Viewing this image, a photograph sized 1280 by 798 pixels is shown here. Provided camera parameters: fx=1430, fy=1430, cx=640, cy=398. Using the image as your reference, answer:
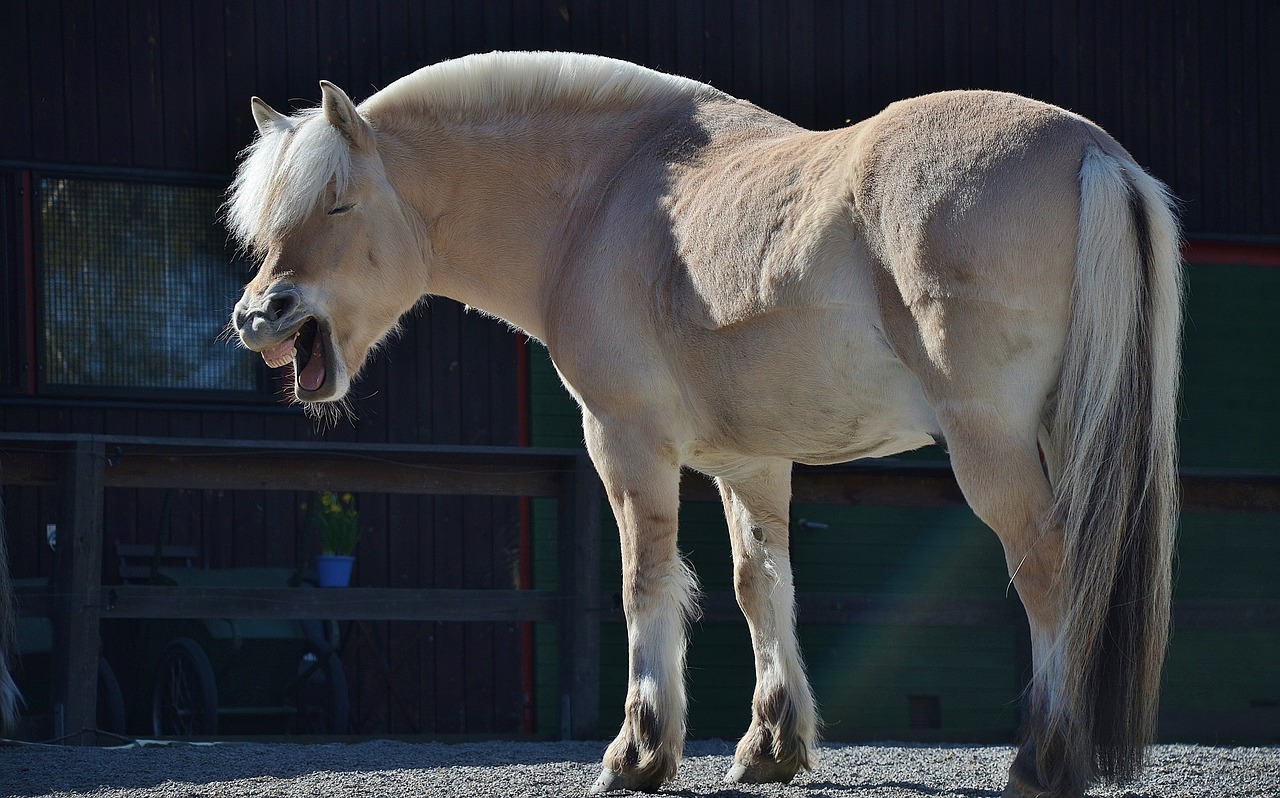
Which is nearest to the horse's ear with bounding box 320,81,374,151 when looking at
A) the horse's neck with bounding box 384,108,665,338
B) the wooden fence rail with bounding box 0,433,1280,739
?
the horse's neck with bounding box 384,108,665,338

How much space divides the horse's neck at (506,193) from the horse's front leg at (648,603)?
0.69 meters

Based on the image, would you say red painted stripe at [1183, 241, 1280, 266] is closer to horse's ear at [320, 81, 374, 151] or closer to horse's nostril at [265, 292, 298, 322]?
horse's ear at [320, 81, 374, 151]

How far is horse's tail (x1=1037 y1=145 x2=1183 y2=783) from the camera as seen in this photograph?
338 centimetres

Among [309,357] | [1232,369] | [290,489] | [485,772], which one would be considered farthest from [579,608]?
[1232,369]

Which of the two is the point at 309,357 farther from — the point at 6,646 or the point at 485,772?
the point at 6,646

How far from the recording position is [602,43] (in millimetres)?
8984

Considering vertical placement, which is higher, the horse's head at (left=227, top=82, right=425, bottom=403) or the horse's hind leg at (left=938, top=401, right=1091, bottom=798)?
the horse's head at (left=227, top=82, right=425, bottom=403)

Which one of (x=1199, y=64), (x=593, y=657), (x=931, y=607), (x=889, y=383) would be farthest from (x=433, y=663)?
(x=1199, y=64)

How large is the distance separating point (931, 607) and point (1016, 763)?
3386 mm

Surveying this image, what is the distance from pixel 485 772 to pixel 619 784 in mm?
843

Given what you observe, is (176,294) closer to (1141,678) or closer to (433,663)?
(433,663)

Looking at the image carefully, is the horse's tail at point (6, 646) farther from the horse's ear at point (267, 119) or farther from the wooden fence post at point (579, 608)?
the wooden fence post at point (579, 608)

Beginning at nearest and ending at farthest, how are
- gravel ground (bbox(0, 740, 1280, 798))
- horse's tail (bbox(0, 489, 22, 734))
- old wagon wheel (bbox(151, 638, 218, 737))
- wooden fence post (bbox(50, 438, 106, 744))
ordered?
gravel ground (bbox(0, 740, 1280, 798))
horse's tail (bbox(0, 489, 22, 734))
wooden fence post (bbox(50, 438, 106, 744))
old wagon wheel (bbox(151, 638, 218, 737))

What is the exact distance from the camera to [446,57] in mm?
8641
